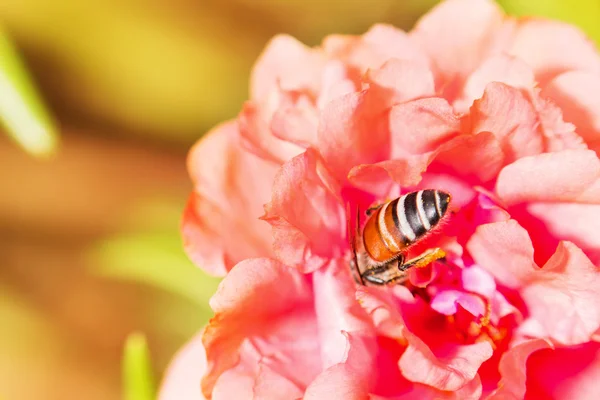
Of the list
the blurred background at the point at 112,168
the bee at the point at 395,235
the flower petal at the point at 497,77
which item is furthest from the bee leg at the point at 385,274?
the blurred background at the point at 112,168

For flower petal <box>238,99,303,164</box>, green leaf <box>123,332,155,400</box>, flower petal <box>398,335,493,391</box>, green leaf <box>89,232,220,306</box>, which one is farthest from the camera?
green leaf <box>89,232,220,306</box>

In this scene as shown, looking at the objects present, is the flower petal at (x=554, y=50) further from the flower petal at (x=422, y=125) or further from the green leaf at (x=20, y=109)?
the green leaf at (x=20, y=109)

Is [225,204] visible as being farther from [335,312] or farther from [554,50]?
[554,50]

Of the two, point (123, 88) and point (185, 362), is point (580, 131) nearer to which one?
point (185, 362)

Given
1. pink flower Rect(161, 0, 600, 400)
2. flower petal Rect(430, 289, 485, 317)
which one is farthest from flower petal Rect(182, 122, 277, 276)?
flower petal Rect(430, 289, 485, 317)

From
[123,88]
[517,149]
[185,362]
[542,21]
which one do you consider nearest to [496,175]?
[517,149]

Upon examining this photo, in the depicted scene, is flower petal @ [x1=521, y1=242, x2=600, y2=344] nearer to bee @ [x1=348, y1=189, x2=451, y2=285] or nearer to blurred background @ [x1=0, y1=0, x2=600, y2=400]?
bee @ [x1=348, y1=189, x2=451, y2=285]

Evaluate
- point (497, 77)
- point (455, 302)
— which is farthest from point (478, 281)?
point (497, 77)
